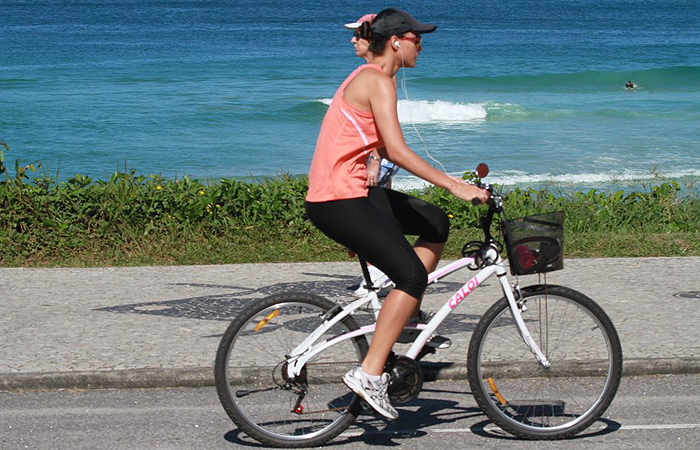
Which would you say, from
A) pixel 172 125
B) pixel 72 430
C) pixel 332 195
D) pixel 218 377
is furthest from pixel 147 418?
pixel 172 125

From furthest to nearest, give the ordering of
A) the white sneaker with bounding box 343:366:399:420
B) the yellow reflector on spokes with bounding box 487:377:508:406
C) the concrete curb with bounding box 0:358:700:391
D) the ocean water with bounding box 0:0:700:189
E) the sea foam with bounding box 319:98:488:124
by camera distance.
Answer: the sea foam with bounding box 319:98:488:124 < the ocean water with bounding box 0:0:700:189 < the concrete curb with bounding box 0:358:700:391 < the yellow reflector on spokes with bounding box 487:377:508:406 < the white sneaker with bounding box 343:366:399:420

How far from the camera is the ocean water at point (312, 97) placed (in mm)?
25297

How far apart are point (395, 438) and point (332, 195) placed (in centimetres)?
133

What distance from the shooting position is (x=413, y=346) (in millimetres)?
4902

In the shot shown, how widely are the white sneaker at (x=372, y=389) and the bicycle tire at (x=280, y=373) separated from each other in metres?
0.18

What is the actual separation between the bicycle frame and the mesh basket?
11cm

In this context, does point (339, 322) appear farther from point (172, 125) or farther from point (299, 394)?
point (172, 125)

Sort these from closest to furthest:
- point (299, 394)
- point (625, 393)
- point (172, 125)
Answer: point (299, 394) < point (625, 393) < point (172, 125)

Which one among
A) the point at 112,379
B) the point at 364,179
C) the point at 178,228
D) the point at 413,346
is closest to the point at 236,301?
the point at 112,379

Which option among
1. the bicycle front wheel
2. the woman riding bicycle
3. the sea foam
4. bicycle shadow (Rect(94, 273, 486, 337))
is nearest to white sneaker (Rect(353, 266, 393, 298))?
the woman riding bicycle

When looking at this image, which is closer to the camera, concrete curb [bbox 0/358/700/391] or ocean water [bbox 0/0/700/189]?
concrete curb [bbox 0/358/700/391]

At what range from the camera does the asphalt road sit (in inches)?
199

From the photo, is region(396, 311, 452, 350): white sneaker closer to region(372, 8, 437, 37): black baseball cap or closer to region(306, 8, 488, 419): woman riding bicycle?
region(306, 8, 488, 419): woman riding bicycle

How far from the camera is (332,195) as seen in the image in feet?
15.3
